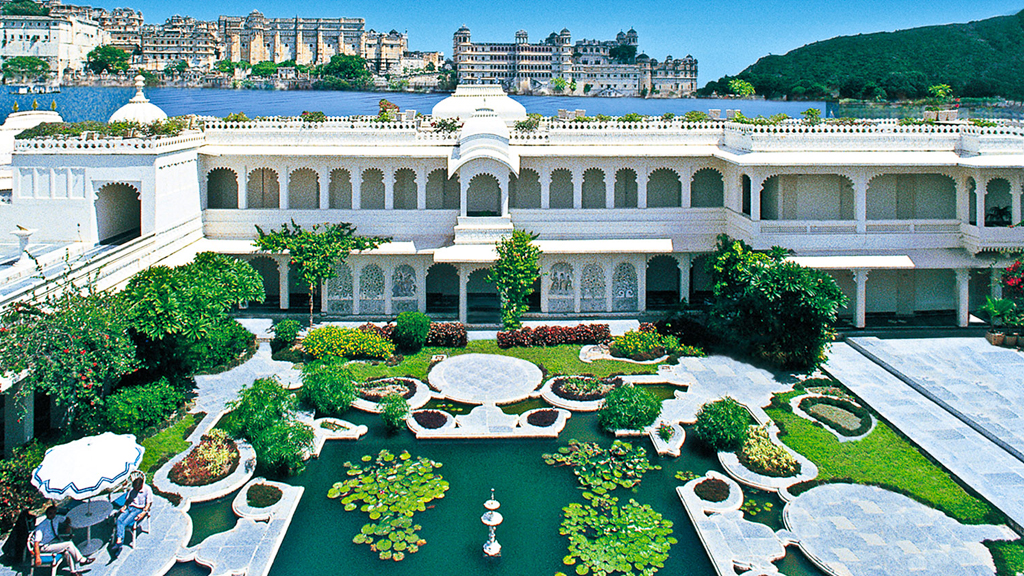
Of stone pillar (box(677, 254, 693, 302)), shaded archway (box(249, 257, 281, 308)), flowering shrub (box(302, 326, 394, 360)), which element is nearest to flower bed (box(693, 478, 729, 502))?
flowering shrub (box(302, 326, 394, 360))

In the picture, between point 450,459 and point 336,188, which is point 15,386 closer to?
point 450,459

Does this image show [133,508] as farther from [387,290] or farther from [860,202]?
[860,202]

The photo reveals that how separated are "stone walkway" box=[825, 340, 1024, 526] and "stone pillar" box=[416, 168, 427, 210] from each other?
12224 millimetres

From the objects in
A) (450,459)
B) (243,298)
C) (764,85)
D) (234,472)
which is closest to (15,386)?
(234,472)

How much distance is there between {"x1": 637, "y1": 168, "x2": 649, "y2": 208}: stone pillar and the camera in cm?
2536

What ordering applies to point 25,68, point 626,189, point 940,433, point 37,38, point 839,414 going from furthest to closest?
point 37,38 → point 25,68 → point 626,189 → point 839,414 → point 940,433

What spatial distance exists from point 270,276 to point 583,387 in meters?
12.2

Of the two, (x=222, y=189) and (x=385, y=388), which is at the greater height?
(x=222, y=189)

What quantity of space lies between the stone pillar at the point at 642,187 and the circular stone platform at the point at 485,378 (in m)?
6.97

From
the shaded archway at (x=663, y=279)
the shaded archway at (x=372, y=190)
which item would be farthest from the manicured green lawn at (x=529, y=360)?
the shaded archway at (x=372, y=190)

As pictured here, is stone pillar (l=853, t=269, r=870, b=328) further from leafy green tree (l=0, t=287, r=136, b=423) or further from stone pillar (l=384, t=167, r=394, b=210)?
leafy green tree (l=0, t=287, r=136, b=423)

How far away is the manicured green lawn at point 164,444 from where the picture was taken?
15.3 metres

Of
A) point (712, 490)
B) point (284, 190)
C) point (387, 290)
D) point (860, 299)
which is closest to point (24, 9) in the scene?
point (284, 190)

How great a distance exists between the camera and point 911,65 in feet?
301
